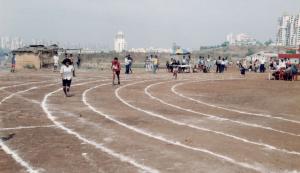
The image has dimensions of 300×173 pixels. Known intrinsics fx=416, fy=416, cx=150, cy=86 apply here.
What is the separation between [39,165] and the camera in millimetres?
7312

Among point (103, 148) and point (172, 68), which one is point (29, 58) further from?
point (103, 148)

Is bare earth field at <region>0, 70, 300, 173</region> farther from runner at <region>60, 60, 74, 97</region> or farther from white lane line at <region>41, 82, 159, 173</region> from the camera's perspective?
runner at <region>60, 60, 74, 97</region>

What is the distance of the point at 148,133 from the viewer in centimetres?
1011

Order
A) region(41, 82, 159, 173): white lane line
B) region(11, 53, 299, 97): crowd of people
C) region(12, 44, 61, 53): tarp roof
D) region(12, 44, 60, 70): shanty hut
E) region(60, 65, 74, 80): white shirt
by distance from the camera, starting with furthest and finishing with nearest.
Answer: region(12, 44, 61, 53): tarp roof < region(12, 44, 60, 70): shanty hut < region(11, 53, 299, 97): crowd of people < region(60, 65, 74, 80): white shirt < region(41, 82, 159, 173): white lane line

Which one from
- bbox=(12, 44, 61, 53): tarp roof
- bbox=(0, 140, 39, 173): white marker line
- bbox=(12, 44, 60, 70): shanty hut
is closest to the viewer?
bbox=(0, 140, 39, 173): white marker line

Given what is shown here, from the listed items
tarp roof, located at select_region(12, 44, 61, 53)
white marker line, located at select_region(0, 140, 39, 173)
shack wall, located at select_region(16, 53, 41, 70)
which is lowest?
white marker line, located at select_region(0, 140, 39, 173)

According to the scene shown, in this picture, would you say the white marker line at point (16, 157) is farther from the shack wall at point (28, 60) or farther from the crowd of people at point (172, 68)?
the shack wall at point (28, 60)

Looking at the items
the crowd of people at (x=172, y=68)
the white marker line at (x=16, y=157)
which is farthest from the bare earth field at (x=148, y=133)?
the crowd of people at (x=172, y=68)

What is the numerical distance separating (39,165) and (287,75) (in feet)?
76.1

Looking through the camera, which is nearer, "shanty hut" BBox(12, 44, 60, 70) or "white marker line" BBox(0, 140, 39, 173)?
"white marker line" BBox(0, 140, 39, 173)

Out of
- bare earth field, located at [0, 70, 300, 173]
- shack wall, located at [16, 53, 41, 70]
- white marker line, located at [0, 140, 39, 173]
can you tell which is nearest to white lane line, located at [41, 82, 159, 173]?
bare earth field, located at [0, 70, 300, 173]

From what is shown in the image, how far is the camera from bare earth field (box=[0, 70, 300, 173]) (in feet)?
24.4

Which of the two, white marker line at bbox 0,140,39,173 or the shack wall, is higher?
the shack wall

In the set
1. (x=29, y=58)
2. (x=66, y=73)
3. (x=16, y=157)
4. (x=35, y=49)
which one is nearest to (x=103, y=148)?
(x=16, y=157)
